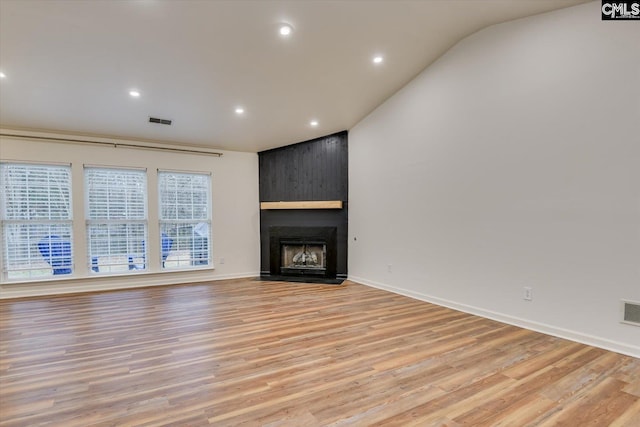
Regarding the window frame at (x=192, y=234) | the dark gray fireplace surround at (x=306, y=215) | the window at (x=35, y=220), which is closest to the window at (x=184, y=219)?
the window frame at (x=192, y=234)

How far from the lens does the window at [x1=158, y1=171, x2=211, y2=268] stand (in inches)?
227

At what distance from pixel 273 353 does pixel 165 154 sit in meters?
4.50

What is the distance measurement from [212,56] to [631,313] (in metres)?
4.32

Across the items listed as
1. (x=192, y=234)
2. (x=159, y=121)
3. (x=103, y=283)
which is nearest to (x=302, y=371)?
(x=159, y=121)

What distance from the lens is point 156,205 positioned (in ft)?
18.4

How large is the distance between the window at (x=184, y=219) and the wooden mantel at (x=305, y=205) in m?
1.15

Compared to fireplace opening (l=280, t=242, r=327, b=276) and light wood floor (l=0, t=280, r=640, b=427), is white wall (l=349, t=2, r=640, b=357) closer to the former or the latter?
light wood floor (l=0, t=280, r=640, b=427)

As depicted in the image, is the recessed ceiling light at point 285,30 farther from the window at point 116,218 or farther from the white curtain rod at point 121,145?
the window at point 116,218

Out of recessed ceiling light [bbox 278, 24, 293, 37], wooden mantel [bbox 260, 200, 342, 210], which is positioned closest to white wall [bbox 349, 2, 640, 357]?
wooden mantel [bbox 260, 200, 342, 210]

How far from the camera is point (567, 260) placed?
9.32 feet

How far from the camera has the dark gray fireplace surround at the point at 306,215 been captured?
5848 mm

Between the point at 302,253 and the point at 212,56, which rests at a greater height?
the point at 212,56

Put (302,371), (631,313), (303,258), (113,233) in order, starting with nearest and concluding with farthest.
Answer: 1. (302,371)
2. (631,313)
3. (113,233)
4. (303,258)

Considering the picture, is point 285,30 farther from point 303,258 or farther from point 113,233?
point 113,233
